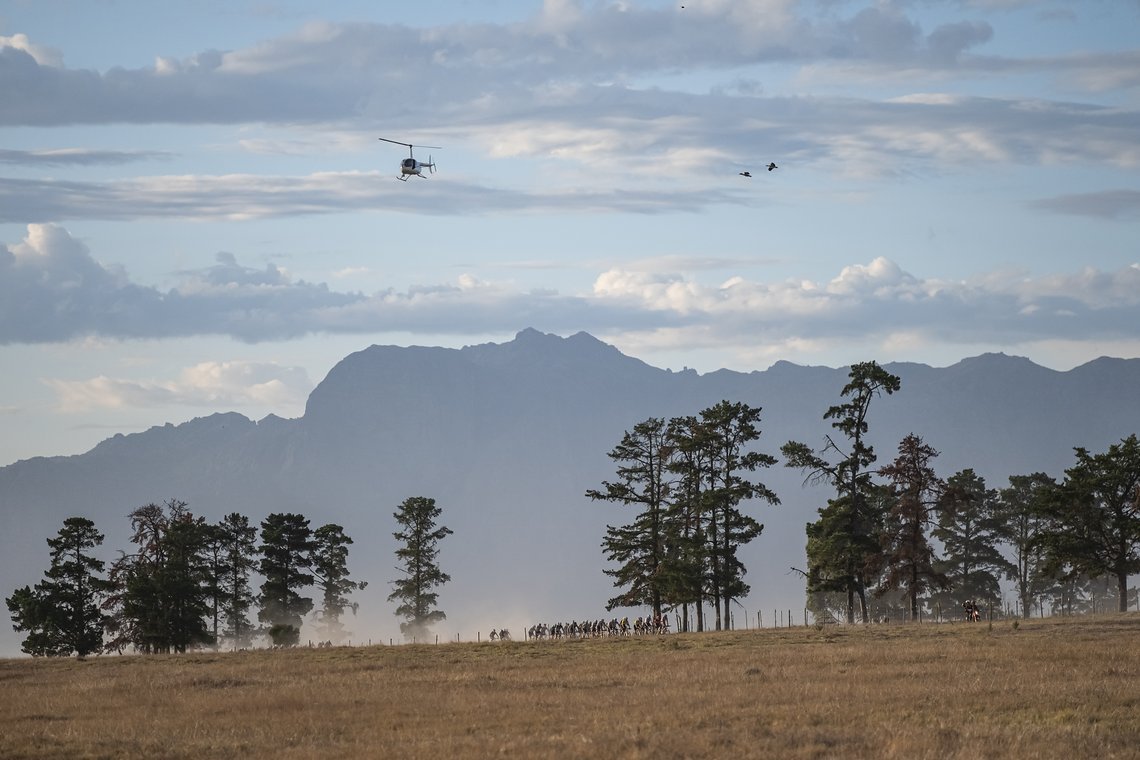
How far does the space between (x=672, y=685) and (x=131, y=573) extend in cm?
5863

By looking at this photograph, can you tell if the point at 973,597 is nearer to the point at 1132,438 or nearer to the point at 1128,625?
the point at 1132,438

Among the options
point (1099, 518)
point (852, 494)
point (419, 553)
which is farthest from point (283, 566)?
point (1099, 518)

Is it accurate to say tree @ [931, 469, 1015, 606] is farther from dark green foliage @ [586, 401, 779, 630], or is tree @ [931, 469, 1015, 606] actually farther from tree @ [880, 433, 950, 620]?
dark green foliage @ [586, 401, 779, 630]

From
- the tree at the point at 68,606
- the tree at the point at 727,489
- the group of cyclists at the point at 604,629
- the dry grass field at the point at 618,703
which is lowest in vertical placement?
the dry grass field at the point at 618,703

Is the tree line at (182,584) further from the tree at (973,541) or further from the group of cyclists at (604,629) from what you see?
the tree at (973,541)

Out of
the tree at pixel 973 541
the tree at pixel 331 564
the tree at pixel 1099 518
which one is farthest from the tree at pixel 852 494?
the tree at pixel 331 564

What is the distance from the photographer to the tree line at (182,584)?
90.4 m

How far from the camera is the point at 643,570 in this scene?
321 ft

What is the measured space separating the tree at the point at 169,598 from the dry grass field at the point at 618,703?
790 inches

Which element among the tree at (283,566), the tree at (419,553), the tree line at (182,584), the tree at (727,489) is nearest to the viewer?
the tree line at (182,584)

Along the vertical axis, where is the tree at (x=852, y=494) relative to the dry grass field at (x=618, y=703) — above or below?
above

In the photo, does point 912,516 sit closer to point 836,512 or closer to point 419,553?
point 836,512

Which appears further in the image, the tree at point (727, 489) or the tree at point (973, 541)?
the tree at point (973, 541)

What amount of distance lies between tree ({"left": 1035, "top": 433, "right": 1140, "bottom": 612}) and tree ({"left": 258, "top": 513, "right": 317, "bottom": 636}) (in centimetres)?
5326
